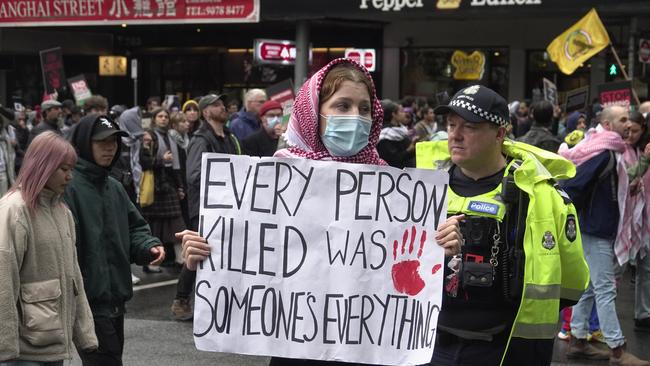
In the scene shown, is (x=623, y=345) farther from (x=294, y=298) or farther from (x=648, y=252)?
(x=294, y=298)

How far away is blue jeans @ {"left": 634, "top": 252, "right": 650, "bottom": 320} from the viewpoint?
28.9 ft

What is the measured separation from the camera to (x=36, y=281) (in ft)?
14.3

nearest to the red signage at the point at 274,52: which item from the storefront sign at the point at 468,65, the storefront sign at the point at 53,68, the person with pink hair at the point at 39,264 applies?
the storefront sign at the point at 468,65

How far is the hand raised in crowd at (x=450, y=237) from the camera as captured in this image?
3.41 meters

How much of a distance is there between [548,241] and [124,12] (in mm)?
19942

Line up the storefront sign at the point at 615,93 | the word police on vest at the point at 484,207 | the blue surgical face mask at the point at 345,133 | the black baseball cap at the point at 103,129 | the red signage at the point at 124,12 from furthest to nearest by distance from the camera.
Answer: the red signage at the point at 124,12
the storefront sign at the point at 615,93
the black baseball cap at the point at 103,129
the word police on vest at the point at 484,207
the blue surgical face mask at the point at 345,133

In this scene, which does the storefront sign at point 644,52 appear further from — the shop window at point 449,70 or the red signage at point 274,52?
the red signage at point 274,52

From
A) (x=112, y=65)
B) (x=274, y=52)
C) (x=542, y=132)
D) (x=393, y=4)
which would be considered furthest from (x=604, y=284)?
(x=112, y=65)

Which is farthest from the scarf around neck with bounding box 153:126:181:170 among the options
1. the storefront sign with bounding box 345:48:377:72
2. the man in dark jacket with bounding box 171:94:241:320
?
the storefront sign with bounding box 345:48:377:72

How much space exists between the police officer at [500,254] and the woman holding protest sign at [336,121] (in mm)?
310

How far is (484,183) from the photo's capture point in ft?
12.9

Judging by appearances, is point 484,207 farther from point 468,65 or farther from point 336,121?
point 468,65

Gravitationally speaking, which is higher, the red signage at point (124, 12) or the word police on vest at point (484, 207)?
the red signage at point (124, 12)

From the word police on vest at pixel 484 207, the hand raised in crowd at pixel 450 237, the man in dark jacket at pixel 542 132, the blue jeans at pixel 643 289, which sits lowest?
the blue jeans at pixel 643 289
